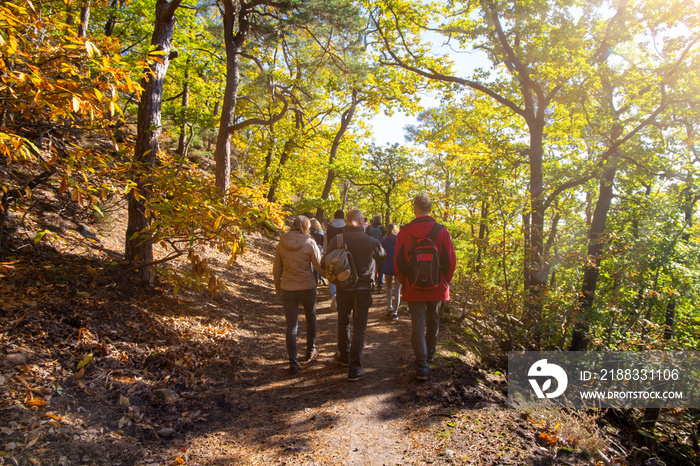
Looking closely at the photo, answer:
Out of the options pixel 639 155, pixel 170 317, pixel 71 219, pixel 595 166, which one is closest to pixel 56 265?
pixel 170 317

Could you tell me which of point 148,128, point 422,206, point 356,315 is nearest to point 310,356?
point 356,315

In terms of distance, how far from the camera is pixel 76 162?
331cm

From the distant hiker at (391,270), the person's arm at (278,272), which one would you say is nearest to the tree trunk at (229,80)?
the distant hiker at (391,270)

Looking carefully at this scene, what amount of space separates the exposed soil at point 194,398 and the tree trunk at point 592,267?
5.56 feet

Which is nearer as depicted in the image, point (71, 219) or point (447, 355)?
point (447, 355)

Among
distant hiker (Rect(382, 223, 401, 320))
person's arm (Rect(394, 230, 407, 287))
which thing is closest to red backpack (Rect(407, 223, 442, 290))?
person's arm (Rect(394, 230, 407, 287))

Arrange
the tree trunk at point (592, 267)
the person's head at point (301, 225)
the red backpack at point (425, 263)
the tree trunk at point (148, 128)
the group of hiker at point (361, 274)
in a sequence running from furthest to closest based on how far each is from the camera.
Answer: the tree trunk at point (592, 267) → the tree trunk at point (148, 128) → the person's head at point (301, 225) → the group of hiker at point (361, 274) → the red backpack at point (425, 263)

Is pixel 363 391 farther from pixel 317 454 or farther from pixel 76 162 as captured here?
pixel 76 162

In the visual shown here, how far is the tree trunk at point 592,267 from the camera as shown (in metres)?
5.86

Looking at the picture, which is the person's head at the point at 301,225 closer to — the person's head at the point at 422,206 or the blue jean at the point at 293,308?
the blue jean at the point at 293,308

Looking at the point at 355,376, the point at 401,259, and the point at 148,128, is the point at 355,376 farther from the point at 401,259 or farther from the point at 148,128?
the point at 148,128

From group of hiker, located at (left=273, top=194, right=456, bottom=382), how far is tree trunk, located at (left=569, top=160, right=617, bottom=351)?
8.16ft

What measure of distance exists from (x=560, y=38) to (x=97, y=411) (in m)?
11.7

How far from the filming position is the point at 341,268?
476cm
